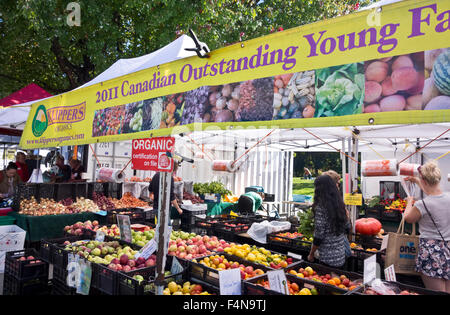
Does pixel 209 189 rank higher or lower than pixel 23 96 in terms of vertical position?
lower

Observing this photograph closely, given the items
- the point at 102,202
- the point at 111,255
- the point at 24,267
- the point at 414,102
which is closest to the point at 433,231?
the point at 414,102

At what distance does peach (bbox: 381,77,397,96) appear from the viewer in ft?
5.45

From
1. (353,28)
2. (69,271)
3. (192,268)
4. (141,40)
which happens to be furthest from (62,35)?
(353,28)

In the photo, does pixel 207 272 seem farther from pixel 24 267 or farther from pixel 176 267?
pixel 24 267

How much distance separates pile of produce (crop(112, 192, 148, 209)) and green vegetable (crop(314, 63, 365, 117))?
21.1 feet

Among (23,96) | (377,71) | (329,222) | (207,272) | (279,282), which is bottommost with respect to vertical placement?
(207,272)

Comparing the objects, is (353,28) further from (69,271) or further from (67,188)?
(67,188)

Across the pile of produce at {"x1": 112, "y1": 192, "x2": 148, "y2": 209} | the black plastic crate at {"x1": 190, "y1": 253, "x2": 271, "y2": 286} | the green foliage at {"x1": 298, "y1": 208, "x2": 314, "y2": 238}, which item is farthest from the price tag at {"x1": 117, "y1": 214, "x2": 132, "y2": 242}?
the pile of produce at {"x1": 112, "y1": 192, "x2": 148, "y2": 209}

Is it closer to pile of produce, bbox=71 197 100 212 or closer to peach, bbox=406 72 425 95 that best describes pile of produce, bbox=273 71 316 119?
peach, bbox=406 72 425 95

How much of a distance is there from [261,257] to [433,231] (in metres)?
1.73

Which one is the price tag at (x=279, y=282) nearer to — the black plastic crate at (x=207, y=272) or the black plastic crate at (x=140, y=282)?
the black plastic crate at (x=207, y=272)

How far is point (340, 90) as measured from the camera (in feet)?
6.01

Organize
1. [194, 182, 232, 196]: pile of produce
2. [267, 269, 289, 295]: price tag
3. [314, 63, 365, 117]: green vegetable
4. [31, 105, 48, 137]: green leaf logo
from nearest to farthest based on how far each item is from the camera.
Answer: [314, 63, 365, 117]: green vegetable → [267, 269, 289, 295]: price tag → [31, 105, 48, 137]: green leaf logo → [194, 182, 232, 196]: pile of produce

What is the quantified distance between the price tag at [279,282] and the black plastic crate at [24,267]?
276 centimetres
